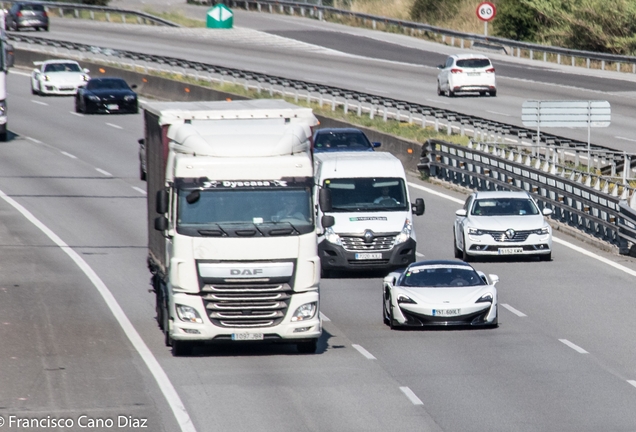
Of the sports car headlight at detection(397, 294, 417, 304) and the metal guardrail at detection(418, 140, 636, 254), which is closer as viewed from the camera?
the sports car headlight at detection(397, 294, 417, 304)

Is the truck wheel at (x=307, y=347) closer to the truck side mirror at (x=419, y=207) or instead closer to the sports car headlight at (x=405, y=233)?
the sports car headlight at (x=405, y=233)

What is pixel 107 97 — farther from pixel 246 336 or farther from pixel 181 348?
pixel 246 336

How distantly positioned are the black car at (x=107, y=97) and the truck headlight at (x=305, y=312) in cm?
3425

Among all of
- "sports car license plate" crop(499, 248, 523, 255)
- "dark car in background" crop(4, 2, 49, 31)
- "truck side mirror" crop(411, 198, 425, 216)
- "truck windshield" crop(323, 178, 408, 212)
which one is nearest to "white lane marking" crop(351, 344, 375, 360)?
"truck side mirror" crop(411, 198, 425, 216)

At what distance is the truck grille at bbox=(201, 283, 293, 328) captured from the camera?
17.5m

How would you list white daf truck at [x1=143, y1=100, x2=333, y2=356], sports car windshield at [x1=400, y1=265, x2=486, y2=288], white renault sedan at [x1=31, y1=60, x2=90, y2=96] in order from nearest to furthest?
white daf truck at [x1=143, y1=100, x2=333, y2=356] → sports car windshield at [x1=400, y1=265, x2=486, y2=288] → white renault sedan at [x1=31, y1=60, x2=90, y2=96]

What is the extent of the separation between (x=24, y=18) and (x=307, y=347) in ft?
209

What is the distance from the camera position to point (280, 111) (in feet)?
60.7

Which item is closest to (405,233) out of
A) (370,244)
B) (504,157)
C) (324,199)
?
(370,244)

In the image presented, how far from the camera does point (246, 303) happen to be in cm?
1752

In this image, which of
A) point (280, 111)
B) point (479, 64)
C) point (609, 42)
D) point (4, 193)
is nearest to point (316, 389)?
point (280, 111)

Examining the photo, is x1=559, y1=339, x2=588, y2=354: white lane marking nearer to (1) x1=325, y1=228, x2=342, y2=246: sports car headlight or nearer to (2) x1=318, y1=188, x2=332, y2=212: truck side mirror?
(2) x1=318, y1=188, x2=332, y2=212: truck side mirror

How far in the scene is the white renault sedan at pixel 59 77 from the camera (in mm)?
55875

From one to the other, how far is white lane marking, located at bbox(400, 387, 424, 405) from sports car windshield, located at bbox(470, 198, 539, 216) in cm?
1275
